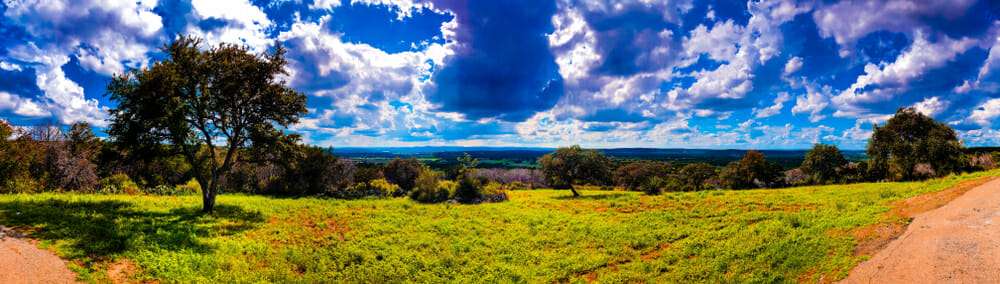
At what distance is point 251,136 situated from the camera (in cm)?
2369

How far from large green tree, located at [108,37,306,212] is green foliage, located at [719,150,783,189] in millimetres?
61733

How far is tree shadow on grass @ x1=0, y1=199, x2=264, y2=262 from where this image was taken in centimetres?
1424

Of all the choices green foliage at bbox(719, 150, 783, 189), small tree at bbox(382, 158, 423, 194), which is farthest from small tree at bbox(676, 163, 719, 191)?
small tree at bbox(382, 158, 423, 194)

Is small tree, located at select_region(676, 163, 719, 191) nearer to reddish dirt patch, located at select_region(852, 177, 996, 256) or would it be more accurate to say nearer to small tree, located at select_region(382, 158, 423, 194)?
small tree, located at select_region(382, 158, 423, 194)

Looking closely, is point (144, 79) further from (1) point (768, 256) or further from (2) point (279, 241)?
(1) point (768, 256)

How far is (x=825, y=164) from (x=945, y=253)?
2321 inches

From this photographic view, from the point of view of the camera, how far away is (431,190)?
3766 cm

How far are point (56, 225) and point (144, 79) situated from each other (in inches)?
332

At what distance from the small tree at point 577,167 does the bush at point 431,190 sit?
38.2ft

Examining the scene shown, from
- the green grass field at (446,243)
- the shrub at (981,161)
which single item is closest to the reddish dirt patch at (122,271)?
the green grass field at (446,243)

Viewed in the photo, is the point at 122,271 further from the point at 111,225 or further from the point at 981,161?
the point at 981,161

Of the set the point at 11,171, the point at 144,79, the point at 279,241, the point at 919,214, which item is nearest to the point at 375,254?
the point at 279,241

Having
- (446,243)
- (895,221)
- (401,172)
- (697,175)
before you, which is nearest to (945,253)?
(895,221)

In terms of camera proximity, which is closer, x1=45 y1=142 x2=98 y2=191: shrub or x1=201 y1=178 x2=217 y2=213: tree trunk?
x1=201 y1=178 x2=217 y2=213: tree trunk
